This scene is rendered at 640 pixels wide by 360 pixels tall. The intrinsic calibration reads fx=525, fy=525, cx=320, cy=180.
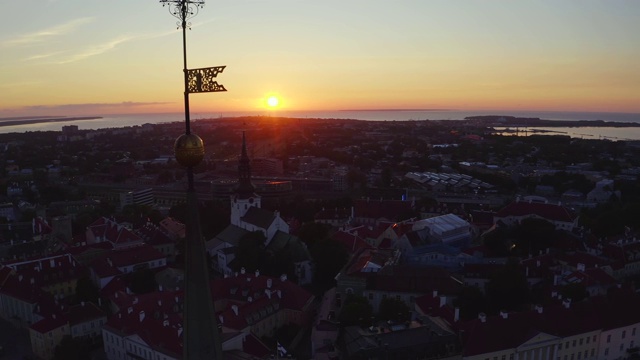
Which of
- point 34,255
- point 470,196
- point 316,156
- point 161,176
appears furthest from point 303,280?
point 316,156

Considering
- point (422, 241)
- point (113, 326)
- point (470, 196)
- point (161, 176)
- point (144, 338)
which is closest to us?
point (144, 338)

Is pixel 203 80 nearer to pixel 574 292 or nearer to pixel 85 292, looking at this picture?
pixel 574 292

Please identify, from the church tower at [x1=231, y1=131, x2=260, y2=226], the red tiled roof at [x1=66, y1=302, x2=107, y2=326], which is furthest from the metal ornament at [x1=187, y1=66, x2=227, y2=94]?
the church tower at [x1=231, y1=131, x2=260, y2=226]

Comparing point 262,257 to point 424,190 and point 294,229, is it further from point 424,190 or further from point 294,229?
point 424,190

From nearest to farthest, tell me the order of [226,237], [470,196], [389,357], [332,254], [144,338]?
[389,357] → [144,338] → [332,254] → [226,237] → [470,196]

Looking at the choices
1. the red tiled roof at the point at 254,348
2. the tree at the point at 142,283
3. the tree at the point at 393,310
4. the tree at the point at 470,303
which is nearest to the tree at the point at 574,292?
the tree at the point at 470,303

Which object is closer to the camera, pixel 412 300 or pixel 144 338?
pixel 144 338

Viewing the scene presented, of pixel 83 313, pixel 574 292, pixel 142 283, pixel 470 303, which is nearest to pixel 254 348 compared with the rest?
pixel 83 313

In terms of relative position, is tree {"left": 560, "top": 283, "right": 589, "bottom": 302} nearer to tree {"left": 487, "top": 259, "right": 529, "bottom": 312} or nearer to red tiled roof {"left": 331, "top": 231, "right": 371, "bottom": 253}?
tree {"left": 487, "top": 259, "right": 529, "bottom": 312}

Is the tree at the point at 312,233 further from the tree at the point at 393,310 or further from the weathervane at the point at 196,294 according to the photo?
the weathervane at the point at 196,294
